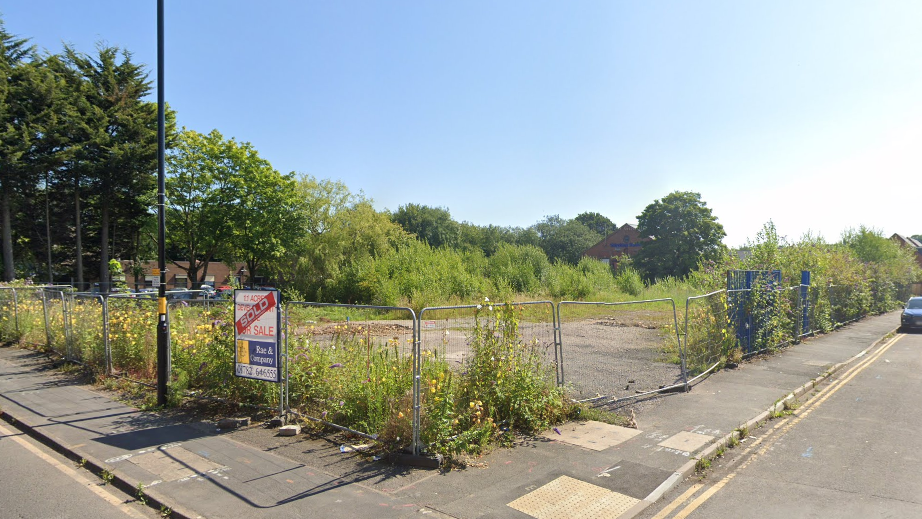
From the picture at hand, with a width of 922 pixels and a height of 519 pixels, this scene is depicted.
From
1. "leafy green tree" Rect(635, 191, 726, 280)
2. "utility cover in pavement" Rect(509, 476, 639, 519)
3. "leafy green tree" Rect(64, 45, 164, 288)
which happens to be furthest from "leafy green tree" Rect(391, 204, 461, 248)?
"utility cover in pavement" Rect(509, 476, 639, 519)

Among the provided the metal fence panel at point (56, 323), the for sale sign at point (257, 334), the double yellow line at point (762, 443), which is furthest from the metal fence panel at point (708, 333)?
the metal fence panel at point (56, 323)

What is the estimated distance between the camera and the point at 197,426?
25.5 feet

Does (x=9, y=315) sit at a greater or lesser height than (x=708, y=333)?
greater

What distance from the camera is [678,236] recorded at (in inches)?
2302

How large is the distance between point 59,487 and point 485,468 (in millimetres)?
4748

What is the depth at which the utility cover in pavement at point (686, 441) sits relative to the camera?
6979 mm

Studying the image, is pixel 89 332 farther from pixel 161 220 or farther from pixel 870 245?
pixel 870 245

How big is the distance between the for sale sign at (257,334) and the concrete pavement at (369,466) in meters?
0.91

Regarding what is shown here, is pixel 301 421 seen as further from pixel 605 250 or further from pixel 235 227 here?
pixel 605 250

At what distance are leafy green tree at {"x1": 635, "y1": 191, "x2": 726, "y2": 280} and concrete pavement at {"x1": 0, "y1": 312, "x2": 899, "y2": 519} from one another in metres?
52.2

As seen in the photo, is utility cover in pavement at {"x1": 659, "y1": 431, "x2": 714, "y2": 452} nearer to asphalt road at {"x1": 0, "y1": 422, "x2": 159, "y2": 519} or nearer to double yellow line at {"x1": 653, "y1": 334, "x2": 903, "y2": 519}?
double yellow line at {"x1": 653, "y1": 334, "x2": 903, "y2": 519}

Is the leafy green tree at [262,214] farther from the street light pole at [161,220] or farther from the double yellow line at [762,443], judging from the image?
the double yellow line at [762,443]

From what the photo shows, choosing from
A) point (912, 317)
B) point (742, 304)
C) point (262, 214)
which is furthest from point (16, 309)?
point (912, 317)

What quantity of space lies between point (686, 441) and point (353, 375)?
15.7 feet
